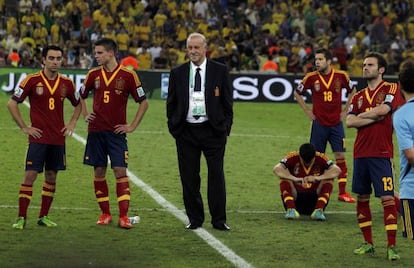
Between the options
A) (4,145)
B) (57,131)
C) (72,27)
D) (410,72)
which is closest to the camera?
(410,72)

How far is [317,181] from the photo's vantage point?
1413cm

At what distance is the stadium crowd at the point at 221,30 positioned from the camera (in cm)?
3556

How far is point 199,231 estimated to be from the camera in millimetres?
12742

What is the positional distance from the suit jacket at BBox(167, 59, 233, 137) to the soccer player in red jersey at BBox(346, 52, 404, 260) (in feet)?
6.03

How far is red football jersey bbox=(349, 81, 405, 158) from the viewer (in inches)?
448

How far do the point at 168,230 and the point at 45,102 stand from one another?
1.98 metres

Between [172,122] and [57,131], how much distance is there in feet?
4.31

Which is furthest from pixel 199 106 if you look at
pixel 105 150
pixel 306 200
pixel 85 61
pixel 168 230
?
pixel 85 61

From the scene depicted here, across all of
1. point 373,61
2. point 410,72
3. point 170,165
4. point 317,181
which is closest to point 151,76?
point 170,165

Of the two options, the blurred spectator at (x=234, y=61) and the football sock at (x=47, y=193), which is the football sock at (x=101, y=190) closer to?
the football sock at (x=47, y=193)

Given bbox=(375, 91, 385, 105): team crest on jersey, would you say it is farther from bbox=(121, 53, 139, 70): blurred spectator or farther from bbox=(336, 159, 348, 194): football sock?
bbox=(121, 53, 139, 70): blurred spectator

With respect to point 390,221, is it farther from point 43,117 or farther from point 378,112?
A: point 43,117

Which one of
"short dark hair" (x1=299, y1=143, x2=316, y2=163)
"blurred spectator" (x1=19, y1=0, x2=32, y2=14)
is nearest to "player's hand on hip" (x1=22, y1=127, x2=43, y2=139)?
"short dark hair" (x1=299, y1=143, x2=316, y2=163)

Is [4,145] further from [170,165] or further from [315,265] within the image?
[315,265]
